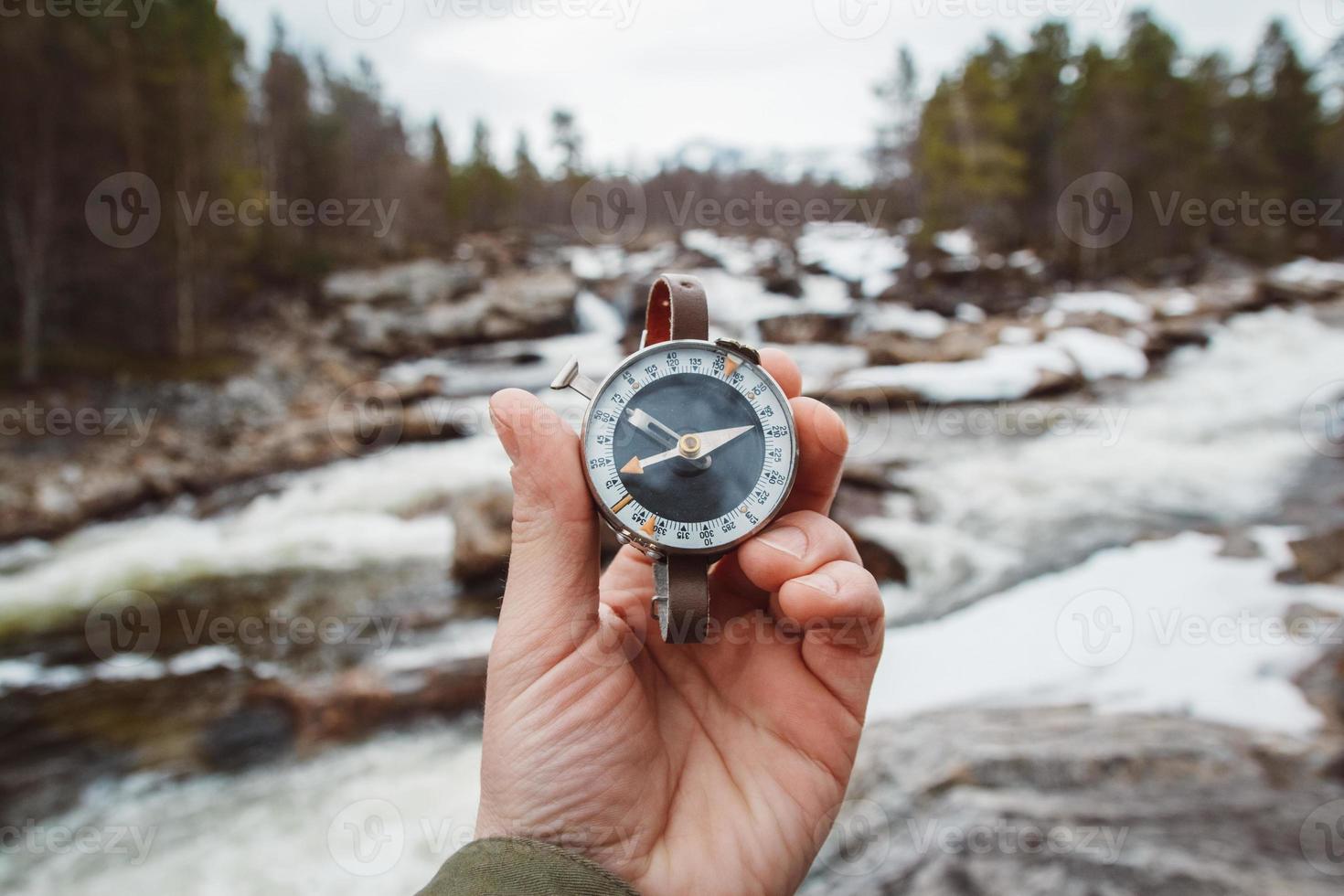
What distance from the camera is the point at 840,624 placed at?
2270 millimetres

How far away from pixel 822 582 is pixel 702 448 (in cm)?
64

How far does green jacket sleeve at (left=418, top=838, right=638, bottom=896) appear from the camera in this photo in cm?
193

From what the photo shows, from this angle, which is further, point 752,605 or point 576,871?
point 752,605

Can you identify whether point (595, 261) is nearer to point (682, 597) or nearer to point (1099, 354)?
point (1099, 354)

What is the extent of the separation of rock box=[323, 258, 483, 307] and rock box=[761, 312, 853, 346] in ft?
46.2

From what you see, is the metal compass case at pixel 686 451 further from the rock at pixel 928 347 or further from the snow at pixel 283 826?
the rock at pixel 928 347

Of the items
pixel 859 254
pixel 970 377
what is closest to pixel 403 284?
pixel 970 377

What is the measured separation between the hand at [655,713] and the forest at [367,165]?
1999 centimetres

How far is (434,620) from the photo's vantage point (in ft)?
27.2

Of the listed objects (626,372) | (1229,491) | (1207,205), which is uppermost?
(1207,205)

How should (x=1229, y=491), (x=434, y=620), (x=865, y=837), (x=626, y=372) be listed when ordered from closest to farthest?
(x=626, y=372) → (x=865, y=837) → (x=434, y=620) → (x=1229, y=491)

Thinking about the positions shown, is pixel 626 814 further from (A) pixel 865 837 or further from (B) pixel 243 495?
(B) pixel 243 495

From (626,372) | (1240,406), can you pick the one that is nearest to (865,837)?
(626,372)

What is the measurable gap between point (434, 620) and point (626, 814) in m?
6.56
